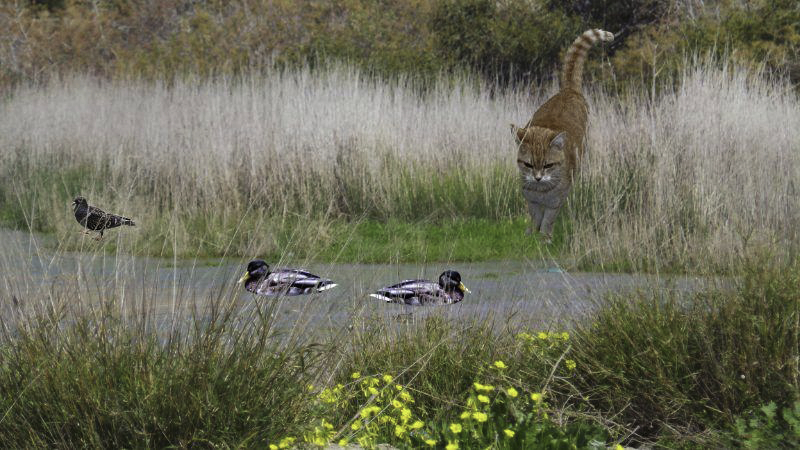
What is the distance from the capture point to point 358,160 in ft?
40.6

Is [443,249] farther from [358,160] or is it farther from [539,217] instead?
[358,160]

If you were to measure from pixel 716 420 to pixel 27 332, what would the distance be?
111 inches

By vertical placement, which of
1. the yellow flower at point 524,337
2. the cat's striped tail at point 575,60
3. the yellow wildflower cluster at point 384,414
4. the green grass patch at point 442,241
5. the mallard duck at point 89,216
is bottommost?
the green grass patch at point 442,241

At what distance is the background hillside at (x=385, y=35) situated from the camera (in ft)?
59.2

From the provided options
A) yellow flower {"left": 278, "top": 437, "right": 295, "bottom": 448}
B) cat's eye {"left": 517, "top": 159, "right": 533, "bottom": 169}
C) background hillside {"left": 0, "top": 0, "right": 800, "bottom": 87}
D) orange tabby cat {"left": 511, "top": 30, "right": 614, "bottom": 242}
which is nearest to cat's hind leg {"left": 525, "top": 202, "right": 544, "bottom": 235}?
orange tabby cat {"left": 511, "top": 30, "right": 614, "bottom": 242}

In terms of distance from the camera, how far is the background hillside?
1805cm

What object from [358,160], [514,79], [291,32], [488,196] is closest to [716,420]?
[488,196]

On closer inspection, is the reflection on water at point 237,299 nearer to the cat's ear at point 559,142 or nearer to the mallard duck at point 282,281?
the mallard duck at point 282,281

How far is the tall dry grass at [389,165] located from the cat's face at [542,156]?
0.46 m

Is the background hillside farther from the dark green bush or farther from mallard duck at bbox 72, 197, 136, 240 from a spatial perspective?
mallard duck at bbox 72, 197, 136, 240

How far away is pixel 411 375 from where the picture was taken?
4.75m

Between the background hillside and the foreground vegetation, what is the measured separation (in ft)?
30.1

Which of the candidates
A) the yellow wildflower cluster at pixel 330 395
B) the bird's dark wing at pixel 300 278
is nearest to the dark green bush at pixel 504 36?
the bird's dark wing at pixel 300 278

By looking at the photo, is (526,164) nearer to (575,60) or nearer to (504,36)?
(575,60)
